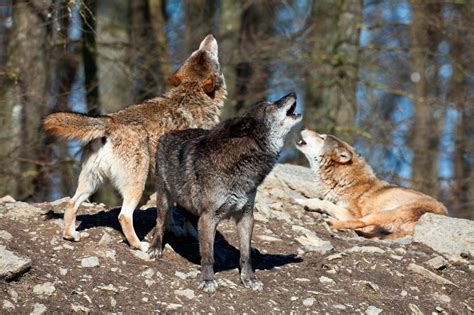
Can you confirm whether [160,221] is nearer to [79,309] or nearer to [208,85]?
[79,309]

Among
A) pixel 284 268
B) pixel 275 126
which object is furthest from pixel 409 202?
pixel 275 126

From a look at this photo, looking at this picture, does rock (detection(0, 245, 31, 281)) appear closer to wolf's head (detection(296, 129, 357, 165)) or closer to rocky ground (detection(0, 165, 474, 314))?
rocky ground (detection(0, 165, 474, 314))

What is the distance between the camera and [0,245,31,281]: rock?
6.99 m

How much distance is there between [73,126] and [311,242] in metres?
3.30

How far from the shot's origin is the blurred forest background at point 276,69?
1464 cm

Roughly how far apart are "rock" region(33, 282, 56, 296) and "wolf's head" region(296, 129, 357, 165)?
6165mm

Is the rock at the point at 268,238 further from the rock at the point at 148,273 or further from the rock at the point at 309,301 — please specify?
the rock at the point at 148,273

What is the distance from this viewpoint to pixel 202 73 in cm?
971

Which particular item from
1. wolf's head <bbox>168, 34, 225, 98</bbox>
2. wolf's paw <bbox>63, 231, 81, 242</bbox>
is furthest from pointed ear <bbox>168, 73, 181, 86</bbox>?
wolf's paw <bbox>63, 231, 81, 242</bbox>

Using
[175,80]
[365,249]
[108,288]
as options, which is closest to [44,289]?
[108,288]

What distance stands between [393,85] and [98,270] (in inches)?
494

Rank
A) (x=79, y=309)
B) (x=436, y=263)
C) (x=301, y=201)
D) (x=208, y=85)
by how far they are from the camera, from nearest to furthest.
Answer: (x=79, y=309) < (x=436, y=263) < (x=208, y=85) < (x=301, y=201)

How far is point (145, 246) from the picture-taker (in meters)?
8.23

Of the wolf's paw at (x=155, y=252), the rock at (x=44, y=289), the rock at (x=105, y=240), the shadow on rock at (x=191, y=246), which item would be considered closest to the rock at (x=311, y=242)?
the shadow on rock at (x=191, y=246)
